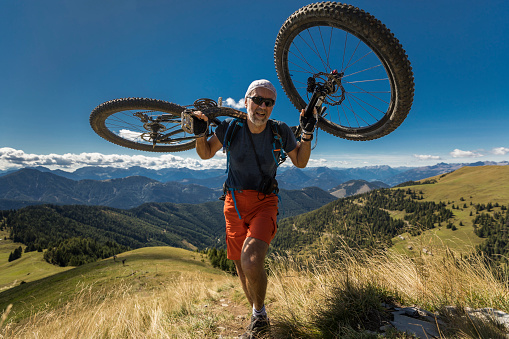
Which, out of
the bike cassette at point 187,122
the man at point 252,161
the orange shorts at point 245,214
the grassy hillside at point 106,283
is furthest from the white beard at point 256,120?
the grassy hillside at point 106,283

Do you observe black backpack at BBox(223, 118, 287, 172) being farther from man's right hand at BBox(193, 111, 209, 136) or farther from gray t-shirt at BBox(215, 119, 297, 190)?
man's right hand at BBox(193, 111, 209, 136)

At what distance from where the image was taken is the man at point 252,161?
11.0 ft

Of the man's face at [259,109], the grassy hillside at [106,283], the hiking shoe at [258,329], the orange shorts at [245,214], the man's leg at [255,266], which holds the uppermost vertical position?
the man's face at [259,109]

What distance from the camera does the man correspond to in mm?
3359

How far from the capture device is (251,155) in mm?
3539

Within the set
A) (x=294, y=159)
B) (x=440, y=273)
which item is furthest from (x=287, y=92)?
(x=440, y=273)

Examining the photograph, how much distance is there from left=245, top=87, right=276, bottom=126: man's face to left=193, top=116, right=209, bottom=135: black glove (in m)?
0.71

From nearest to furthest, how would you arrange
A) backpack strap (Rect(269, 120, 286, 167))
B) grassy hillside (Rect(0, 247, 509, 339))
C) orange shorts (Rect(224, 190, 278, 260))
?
grassy hillside (Rect(0, 247, 509, 339)) < orange shorts (Rect(224, 190, 278, 260)) < backpack strap (Rect(269, 120, 286, 167))

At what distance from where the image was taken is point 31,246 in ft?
464

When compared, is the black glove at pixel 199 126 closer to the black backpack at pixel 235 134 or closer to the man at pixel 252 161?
the man at pixel 252 161

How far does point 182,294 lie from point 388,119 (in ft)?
19.3

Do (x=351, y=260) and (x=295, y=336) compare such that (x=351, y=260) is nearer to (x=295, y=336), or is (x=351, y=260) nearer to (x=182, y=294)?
(x=295, y=336)

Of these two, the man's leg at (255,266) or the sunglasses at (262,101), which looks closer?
the man's leg at (255,266)

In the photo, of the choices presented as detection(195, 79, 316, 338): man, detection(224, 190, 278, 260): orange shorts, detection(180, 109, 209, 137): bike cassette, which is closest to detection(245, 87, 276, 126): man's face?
detection(195, 79, 316, 338): man
